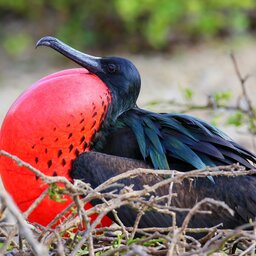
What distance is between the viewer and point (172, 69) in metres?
7.51

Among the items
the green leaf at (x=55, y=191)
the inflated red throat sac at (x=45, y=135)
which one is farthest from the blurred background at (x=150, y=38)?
Answer: the green leaf at (x=55, y=191)

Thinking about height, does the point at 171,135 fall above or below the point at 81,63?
below

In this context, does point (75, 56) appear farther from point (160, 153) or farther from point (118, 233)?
point (118, 233)

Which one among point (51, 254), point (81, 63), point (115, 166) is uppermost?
point (81, 63)

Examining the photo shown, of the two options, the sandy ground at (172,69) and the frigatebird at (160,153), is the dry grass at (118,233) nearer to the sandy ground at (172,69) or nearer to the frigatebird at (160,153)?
the frigatebird at (160,153)

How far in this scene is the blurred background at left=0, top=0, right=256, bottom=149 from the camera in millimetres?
7293

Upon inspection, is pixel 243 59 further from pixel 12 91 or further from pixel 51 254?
pixel 51 254

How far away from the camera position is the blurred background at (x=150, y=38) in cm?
729

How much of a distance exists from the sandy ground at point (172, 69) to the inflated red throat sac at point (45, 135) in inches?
135

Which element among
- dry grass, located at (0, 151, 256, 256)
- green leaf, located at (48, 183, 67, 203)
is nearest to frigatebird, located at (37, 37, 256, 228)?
dry grass, located at (0, 151, 256, 256)

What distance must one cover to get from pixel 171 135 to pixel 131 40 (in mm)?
4841

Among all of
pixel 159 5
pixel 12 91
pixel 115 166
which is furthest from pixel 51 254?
pixel 159 5

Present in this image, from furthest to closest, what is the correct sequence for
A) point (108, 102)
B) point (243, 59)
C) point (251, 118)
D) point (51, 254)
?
point (243, 59) → point (251, 118) → point (108, 102) → point (51, 254)

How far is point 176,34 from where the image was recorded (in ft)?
25.9
